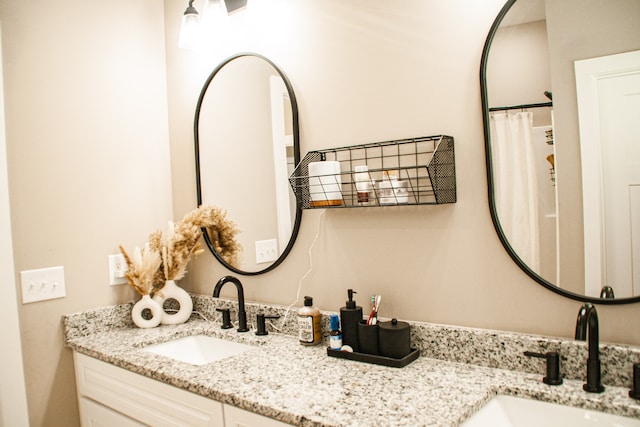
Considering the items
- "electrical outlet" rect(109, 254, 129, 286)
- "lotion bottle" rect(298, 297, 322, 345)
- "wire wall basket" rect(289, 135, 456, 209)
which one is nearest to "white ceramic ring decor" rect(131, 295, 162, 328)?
"electrical outlet" rect(109, 254, 129, 286)

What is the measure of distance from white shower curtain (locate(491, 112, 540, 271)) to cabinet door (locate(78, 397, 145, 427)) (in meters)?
1.37

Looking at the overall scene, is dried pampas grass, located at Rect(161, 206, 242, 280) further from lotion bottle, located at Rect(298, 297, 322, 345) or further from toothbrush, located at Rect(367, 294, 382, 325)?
toothbrush, located at Rect(367, 294, 382, 325)

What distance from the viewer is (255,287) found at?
1.99 meters

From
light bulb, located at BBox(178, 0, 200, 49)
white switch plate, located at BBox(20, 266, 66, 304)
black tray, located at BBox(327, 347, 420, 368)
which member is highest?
light bulb, located at BBox(178, 0, 200, 49)

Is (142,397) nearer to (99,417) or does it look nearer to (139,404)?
(139,404)

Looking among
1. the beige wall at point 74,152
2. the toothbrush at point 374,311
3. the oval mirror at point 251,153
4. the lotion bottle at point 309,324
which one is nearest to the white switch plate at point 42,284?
the beige wall at point 74,152

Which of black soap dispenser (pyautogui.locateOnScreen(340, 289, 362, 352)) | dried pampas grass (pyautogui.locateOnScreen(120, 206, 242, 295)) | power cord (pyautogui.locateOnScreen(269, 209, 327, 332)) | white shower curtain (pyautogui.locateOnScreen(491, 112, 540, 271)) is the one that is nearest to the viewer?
white shower curtain (pyautogui.locateOnScreen(491, 112, 540, 271))

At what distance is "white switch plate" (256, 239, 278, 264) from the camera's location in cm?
190

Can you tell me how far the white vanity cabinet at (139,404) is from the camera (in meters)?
1.30

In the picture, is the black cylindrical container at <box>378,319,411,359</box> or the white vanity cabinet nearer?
the white vanity cabinet

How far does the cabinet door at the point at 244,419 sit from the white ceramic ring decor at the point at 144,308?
89 cm

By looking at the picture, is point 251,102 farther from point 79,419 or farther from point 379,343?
point 79,419

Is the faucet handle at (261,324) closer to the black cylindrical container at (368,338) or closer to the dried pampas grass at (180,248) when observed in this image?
the dried pampas grass at (180,248)

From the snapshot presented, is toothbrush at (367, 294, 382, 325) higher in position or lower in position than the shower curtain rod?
lower
